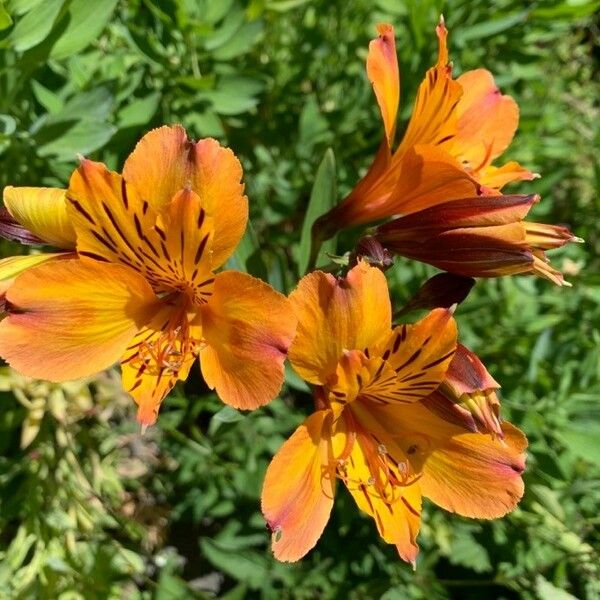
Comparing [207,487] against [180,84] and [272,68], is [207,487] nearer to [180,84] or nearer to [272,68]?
[180,84]

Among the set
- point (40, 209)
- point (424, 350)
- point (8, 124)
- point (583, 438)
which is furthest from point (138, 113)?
point (583, 438)

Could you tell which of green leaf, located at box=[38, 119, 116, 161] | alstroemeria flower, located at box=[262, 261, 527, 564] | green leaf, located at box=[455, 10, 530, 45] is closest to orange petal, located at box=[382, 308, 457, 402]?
alstroemeria flower, located at box=[262, 261, 527, 564]

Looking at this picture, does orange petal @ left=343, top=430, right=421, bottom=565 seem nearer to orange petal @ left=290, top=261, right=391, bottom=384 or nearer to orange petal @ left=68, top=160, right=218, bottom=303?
orange petal @ left=290, top=261, right=391, bottom=384

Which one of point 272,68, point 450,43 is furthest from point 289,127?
point 450,43

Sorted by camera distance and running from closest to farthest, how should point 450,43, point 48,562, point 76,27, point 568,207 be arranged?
point 76,27 → point 48,562 → point 450,43 → point 568,207

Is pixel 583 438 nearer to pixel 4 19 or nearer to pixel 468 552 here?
pixel 468 552

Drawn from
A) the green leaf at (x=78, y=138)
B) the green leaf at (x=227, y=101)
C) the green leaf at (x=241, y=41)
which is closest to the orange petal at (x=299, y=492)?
the green leaf at (x=78, y=138)
